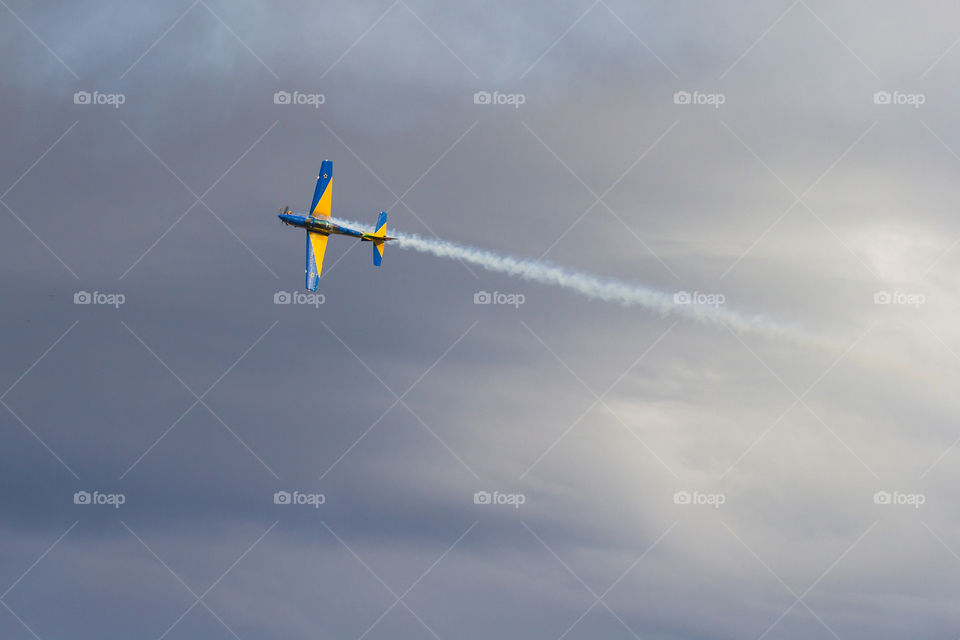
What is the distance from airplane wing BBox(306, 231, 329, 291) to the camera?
15962cm

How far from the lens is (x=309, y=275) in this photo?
160 m

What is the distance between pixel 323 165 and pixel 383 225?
533 inches

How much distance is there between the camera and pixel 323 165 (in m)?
169

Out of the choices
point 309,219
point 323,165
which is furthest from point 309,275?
point 323,165

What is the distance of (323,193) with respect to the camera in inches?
6550

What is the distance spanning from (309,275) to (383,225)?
1054cm

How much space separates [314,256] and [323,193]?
977cm

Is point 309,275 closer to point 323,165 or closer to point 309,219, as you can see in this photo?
point 309,219

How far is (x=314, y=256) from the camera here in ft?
527

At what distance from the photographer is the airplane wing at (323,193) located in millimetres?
164750

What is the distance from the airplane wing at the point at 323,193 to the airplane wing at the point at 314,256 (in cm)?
298

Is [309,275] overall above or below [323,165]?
below

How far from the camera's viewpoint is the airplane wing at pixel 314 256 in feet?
524

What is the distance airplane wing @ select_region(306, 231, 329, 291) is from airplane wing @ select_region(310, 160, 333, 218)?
298 cm
